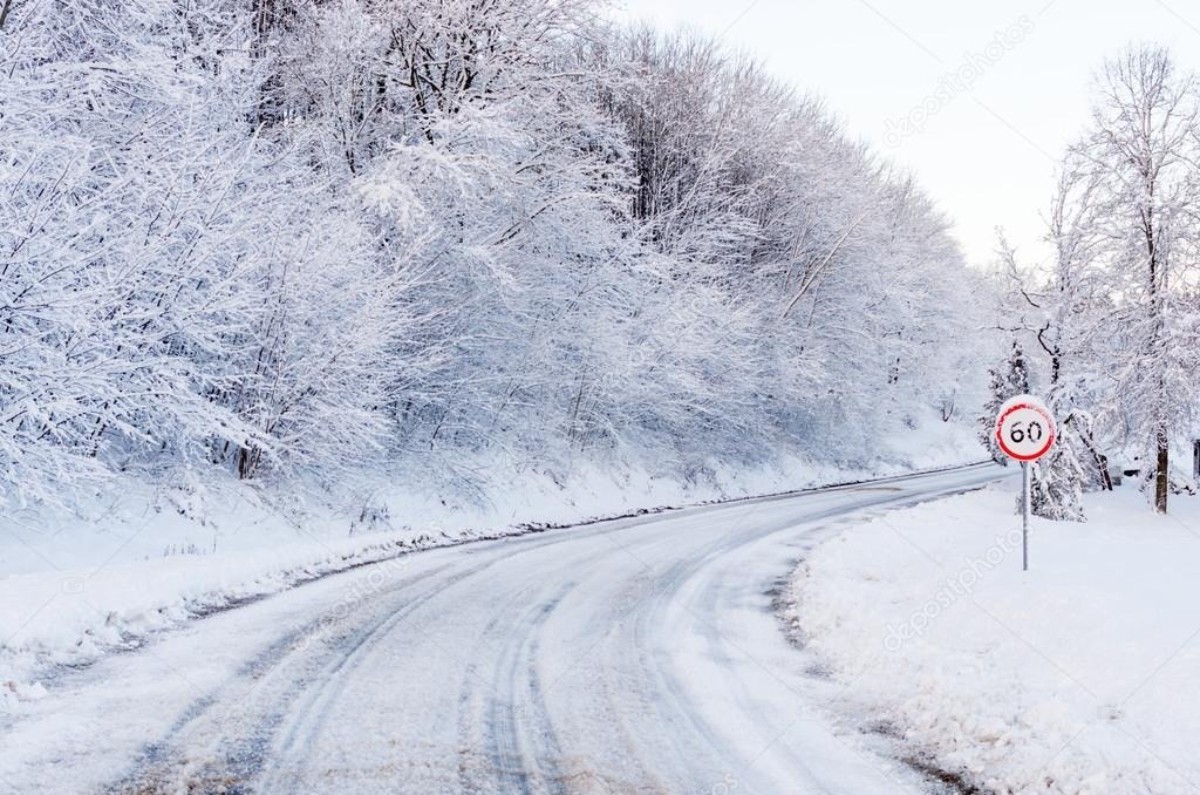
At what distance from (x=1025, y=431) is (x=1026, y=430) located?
15 mm

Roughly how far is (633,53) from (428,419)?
17837 mm

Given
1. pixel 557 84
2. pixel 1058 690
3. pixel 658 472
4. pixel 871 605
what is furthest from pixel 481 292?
pixel 1058 690

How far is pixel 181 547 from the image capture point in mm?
10523

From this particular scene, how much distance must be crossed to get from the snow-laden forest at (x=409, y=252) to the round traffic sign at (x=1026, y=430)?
909cm

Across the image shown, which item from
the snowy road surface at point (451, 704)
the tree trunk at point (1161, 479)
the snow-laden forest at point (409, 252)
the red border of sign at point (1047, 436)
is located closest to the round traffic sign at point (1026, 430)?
the red border of sign at point (1047, 436)

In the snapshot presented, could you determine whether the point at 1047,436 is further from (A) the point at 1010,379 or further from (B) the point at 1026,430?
(A) the point at 1010,379

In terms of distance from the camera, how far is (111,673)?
17.8 ft

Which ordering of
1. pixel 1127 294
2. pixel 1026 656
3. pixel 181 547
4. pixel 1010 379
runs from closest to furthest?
pixel 1026 656 < pixel 181 547 < pixel 1127 294 < pixel 1010 379

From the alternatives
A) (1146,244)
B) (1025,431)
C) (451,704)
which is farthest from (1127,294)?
(451,704)

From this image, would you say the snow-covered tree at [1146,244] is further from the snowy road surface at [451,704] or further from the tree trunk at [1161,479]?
the snowy road surface at [451,704]

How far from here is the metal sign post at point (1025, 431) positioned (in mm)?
8344

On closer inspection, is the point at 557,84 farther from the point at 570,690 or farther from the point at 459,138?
the point at 570,690

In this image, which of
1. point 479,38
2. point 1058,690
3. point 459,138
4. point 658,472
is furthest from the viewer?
point 658,472

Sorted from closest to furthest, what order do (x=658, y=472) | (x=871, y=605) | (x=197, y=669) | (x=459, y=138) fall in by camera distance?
(x=197, y=669)
(x=871, y=605)
(x=459, y=138)
(x=658, y=472)
